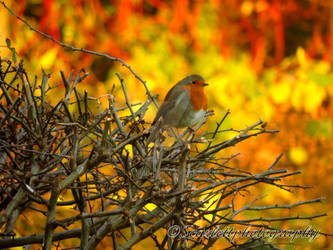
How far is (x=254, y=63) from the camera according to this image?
5375mm

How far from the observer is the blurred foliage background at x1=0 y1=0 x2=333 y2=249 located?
14.3ft

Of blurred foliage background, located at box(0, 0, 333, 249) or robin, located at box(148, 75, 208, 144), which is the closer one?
robin, located at box(148, 75, 208, 144)

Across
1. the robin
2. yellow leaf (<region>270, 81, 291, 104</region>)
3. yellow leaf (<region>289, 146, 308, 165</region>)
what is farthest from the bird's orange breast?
yellow leaf (<region>270, 81, 291, 104</region>)

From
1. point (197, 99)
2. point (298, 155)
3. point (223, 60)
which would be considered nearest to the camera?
point (197, 99)

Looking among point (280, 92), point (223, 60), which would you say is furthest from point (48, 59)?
point (280, 92)

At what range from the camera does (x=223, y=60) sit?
486 cm

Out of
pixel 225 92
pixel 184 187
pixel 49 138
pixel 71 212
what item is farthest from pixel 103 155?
pixel 225 92

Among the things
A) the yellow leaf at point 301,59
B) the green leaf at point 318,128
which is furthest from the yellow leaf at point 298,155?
the yellow leaf at point 301,59

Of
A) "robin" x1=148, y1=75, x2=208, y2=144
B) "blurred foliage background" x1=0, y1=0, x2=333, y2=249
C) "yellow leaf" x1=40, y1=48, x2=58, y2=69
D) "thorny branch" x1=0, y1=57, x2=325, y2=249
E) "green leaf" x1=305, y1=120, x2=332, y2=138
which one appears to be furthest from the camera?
"green leaf" x1=305, y1=120, x2=332, y2=138

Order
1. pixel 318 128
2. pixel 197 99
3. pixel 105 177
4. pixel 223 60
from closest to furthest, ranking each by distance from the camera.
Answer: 1. pixel 105 177
2. pixel 197 99
3. pixel 318 128
4. pixel 223 60

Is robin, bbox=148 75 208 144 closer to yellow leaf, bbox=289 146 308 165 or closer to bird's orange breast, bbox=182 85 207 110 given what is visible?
bird's orange breast, bbox=182 85 207 110

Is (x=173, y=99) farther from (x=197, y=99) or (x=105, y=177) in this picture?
(x=105, y=177)

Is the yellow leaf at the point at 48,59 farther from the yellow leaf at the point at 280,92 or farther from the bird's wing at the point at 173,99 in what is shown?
the yellow leaf at the point at 280,92

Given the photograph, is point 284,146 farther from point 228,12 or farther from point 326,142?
point 228,12
